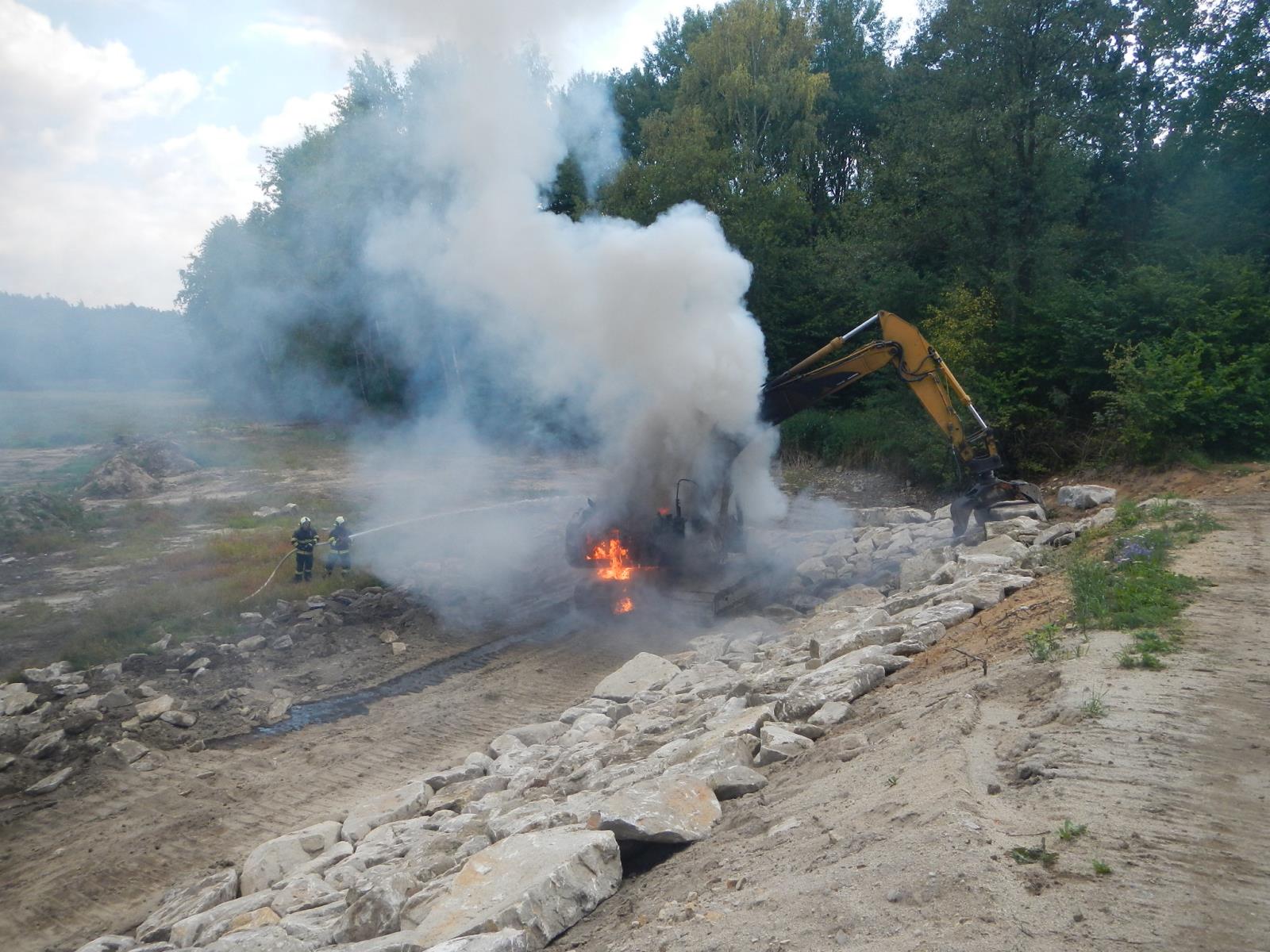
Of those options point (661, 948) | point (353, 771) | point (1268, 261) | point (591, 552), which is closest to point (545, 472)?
point (591, 552)

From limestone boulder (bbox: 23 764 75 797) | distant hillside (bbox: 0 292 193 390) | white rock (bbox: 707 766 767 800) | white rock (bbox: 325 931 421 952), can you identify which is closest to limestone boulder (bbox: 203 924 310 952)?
white rock (bbox: 325 931 421 952)

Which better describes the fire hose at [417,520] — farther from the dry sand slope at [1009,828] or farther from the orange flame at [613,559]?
the dry sand slope at [1009,828]

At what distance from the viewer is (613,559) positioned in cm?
1458

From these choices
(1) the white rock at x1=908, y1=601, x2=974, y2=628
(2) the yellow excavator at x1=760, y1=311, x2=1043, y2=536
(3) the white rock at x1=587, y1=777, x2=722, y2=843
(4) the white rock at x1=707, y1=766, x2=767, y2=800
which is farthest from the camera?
(2) the yellow excavator at x1=760, y1=311, x2=1043, y2=536

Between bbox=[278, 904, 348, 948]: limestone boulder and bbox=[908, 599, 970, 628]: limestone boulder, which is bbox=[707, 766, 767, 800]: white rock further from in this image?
bbox=[908, 599, 970, 628]: limestone boulder

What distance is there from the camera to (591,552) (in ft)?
48.0

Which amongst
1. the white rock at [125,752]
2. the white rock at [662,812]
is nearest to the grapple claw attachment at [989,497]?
the white rock at [662,812]

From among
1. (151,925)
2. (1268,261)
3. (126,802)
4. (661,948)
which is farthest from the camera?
(1268,261)

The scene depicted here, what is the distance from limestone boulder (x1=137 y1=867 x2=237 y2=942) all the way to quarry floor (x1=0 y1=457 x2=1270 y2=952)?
27 centimetres

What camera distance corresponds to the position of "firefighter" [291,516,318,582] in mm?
15477

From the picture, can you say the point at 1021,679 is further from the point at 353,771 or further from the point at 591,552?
the point at 591,552

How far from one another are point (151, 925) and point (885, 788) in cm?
584

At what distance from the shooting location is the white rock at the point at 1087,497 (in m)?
14.5

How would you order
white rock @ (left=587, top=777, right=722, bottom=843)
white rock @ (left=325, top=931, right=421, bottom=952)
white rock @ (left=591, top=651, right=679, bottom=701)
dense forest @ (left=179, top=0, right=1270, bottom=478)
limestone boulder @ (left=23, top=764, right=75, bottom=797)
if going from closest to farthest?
white rock @ (left=325, top=931, right=421, bottom=952), white rock @ (left=587, top=777, right=722, bottom=843), limestone boulder @ (left=23, top=764, right=75, bottom=797), white rock @ (left=591, top=651, right=679, bottom=701), dense forest @ (left=179, top=0, right=1270, bottom=478)
